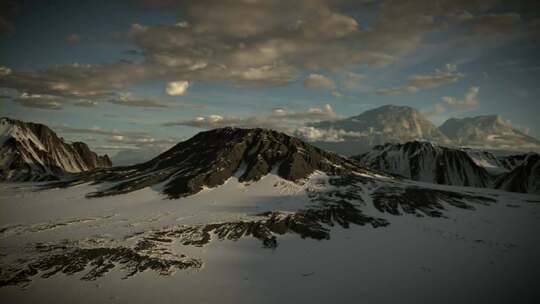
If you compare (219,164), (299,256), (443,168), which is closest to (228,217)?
(299,256)

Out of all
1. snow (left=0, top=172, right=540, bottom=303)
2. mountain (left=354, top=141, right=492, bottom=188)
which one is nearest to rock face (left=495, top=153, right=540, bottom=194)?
mountain (left=354, top=141, right=492, bottom=188)

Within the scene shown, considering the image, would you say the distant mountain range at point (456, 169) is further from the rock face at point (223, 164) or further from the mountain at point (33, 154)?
the mountain at point (33, 154)

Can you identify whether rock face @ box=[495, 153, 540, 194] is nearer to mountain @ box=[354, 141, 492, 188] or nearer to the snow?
mountain @ box=[354, 141, 492, 188]

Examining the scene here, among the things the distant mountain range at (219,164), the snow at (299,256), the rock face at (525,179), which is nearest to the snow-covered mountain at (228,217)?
the snow at (299,256)

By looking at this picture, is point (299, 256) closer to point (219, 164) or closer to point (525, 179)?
point (219, 164)

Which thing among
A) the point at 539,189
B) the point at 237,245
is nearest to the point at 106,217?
the point at 237,245
